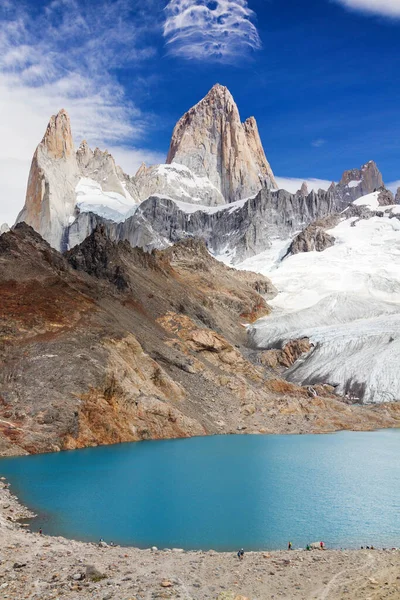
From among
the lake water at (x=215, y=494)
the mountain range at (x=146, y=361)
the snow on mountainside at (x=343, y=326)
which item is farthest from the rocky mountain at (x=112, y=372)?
the snow on mountainside at (x=343, y=326)

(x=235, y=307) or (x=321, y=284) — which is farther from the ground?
(x=321, y=284)

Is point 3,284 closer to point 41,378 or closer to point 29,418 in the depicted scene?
point 41,378

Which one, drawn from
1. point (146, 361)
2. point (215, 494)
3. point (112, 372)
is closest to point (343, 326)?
point (146, 361)

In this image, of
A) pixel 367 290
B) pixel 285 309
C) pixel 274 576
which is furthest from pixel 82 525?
pixel 367 290

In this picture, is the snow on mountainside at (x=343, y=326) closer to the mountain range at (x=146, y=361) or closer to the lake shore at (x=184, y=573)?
the mountain range at (x=146, y=361)

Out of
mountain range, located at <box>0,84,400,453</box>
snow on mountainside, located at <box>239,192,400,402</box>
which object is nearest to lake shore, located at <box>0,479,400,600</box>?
mountain range, located at <box>0,84,400,453</box>

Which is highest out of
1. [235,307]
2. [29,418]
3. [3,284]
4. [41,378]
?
[235,307]
